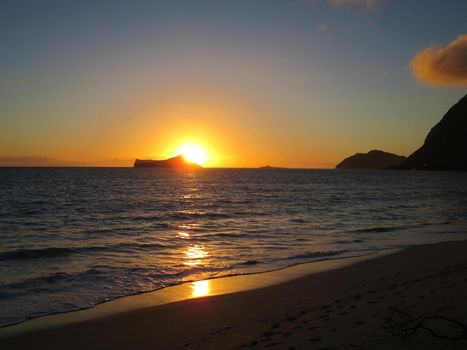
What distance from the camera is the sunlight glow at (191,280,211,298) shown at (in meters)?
11.4

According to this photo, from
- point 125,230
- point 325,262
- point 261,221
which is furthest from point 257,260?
point 261,221

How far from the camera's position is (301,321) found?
26.0 ft

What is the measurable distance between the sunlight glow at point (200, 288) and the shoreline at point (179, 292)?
0.10 feet

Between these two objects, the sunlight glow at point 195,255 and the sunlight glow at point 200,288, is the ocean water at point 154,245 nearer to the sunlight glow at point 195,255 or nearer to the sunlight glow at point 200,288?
the sunlight glow at point 195,255

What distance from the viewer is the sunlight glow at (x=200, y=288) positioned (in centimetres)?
1135

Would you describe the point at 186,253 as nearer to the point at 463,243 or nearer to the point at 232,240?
the point at 232,240

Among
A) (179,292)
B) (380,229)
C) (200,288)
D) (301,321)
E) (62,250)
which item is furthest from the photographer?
(380,229)

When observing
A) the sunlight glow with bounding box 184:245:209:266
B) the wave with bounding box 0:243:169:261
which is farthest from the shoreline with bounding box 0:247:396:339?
the wave with bounding box 0:243:169:261

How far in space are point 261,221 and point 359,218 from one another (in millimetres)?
8500

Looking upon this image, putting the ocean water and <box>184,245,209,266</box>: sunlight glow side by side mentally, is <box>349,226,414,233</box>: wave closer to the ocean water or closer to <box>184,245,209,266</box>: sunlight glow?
the ocean water

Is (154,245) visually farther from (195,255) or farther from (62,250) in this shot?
(62,250)

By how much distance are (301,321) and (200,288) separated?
4703 mm

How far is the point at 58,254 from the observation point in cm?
1697

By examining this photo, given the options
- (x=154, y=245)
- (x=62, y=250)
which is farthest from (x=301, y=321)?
(x=62, y=250)
